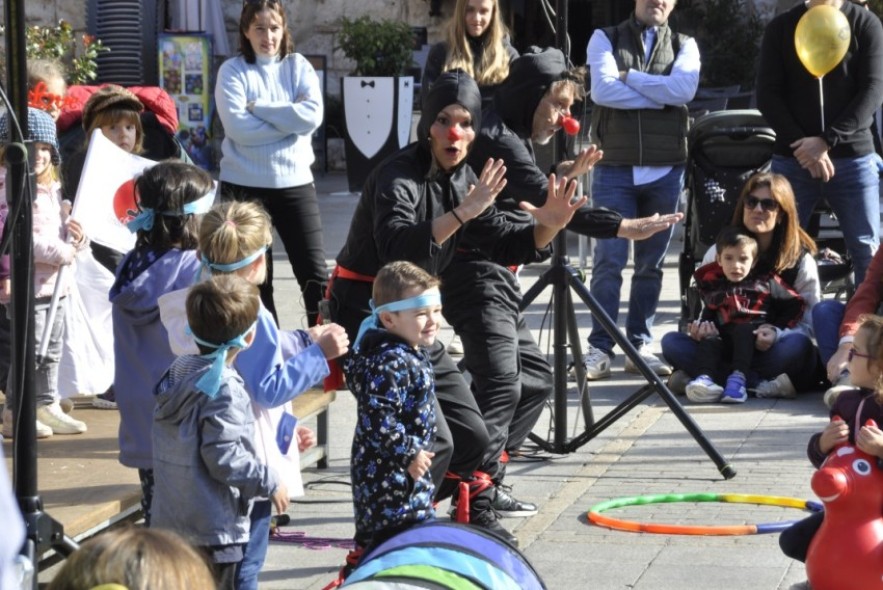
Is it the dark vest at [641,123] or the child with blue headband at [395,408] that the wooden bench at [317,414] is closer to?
the child with blue headband at [395,408]

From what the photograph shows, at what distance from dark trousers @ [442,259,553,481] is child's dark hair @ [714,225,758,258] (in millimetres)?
2332

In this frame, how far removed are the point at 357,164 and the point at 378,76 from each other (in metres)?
1.15

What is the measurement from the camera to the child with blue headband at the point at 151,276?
15.8ft

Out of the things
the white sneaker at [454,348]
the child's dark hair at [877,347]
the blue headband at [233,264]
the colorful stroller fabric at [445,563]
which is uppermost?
the blue headband at [233,264]

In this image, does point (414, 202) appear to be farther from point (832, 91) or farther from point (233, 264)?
point (832, 91)

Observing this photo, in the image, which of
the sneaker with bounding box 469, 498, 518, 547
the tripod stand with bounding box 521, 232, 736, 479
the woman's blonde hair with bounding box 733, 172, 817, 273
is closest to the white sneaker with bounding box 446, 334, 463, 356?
the woman's blonde hair with bounding box 733, 172, 817, 273

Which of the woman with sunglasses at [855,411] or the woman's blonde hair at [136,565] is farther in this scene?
the woman with sunglasses at [855,411]

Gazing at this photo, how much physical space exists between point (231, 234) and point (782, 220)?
4.18m

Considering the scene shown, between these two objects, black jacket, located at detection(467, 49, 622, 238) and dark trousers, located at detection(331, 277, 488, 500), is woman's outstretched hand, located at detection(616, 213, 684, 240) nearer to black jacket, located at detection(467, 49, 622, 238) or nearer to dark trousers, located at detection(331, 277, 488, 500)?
black jacket, located at detection(467, 49, 622, 238)

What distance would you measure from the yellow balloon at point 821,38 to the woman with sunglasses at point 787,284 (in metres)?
0.68

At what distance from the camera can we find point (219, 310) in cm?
406

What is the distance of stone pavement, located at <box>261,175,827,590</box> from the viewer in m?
5.00

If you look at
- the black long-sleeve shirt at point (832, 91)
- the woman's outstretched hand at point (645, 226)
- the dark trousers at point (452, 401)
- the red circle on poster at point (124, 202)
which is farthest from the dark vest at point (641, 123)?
the dark trousers at point (452, 401)

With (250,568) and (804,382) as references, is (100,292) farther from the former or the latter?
(804,382)
